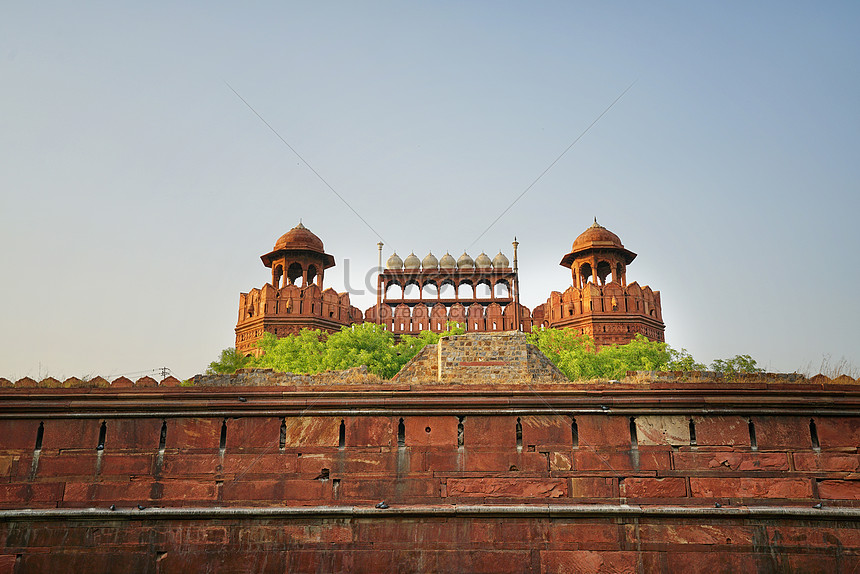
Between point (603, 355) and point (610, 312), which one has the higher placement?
point (610, 312)

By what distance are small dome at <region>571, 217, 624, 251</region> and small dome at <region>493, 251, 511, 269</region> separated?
10.9ft

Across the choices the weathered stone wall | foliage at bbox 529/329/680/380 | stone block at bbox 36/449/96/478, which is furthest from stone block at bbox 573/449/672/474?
foliage at bbox 529/329/680/380

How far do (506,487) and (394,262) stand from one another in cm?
2560

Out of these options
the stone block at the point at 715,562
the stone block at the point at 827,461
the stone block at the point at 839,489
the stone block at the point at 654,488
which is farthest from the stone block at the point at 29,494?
the stone block at the point at 839,489

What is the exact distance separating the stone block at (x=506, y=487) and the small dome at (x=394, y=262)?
25.3 metres

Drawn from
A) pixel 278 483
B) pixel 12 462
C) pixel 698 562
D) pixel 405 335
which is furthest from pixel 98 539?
pixel 405 335

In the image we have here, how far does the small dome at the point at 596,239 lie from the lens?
99.7 feet

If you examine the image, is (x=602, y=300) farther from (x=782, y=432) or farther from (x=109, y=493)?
(x=109, y=493)

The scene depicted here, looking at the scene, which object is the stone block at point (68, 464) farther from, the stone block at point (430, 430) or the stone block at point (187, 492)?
the stone block at point (430, 430)

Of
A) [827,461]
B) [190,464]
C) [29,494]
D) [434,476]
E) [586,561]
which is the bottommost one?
[586,561]

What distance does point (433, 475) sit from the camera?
8.02 meters

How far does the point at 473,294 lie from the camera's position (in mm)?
32750

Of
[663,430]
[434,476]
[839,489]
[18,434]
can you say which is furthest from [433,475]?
[18,434]

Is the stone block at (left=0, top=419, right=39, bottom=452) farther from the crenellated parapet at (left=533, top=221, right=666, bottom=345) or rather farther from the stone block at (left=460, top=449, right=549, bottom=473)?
the crenellated parapet at (left=533, top=221, right=666, bottom=345)
